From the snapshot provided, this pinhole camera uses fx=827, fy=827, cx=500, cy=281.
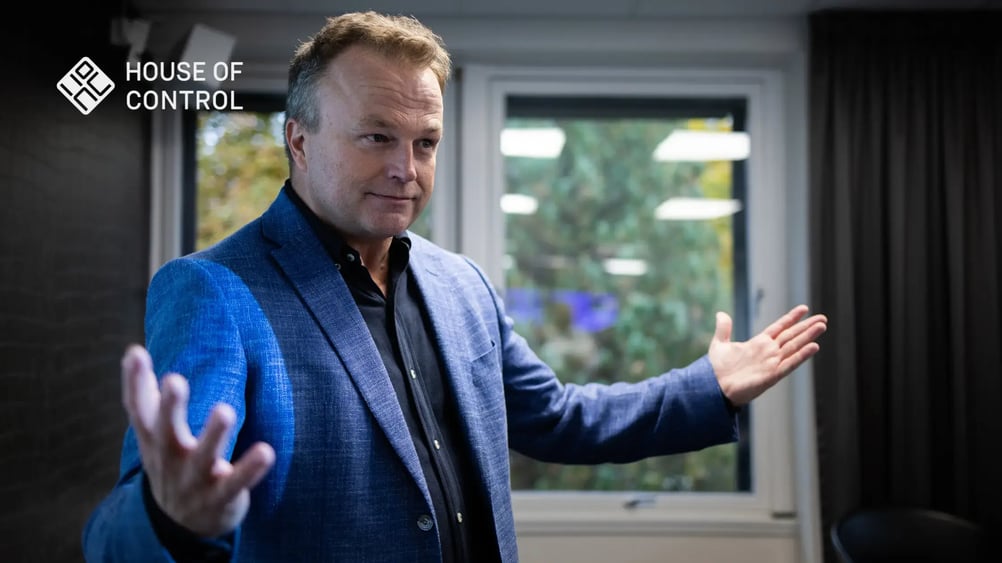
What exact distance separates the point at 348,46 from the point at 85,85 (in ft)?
4.98

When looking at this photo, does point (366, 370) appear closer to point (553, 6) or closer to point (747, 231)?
point (553, 6)

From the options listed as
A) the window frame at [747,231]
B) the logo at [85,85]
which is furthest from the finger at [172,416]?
the window frame at [747,231]

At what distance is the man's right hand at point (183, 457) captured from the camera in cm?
79

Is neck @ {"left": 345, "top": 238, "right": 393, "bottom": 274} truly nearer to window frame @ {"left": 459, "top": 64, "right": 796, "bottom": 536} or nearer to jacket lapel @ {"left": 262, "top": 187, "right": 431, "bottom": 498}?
jacket lapel @ {"left": 262, "top": 187, "right": 431, "bottom": 498}

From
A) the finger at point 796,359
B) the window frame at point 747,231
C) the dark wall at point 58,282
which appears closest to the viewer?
the finger at point 796,359

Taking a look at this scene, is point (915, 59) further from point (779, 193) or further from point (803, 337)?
point (803, 337)

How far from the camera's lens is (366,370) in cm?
119

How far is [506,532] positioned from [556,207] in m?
2.11

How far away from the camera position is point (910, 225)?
3.09 meters

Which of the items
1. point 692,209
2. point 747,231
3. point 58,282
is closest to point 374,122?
point 58,282

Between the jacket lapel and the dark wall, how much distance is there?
1.01 metres

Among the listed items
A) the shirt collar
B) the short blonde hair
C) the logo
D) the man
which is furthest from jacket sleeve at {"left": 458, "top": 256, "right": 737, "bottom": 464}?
the logo

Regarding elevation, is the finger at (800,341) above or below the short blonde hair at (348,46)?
below

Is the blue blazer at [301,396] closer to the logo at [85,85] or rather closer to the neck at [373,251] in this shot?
the neck at [373,251]
